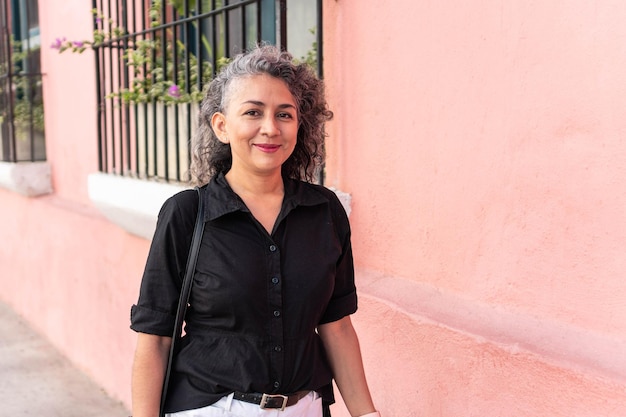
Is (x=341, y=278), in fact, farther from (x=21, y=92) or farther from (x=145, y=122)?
(x=21, y=92)

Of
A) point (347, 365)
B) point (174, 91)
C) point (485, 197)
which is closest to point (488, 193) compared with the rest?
point (485, 197)

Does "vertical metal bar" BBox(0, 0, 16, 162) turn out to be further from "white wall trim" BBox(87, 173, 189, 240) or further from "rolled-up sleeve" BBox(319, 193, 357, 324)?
"rolled-up sleeve" BBox(319, 193, 357, 324)

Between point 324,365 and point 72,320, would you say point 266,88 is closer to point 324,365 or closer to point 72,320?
point 324,365

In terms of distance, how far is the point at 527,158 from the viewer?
224 cm

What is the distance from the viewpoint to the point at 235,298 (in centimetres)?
190

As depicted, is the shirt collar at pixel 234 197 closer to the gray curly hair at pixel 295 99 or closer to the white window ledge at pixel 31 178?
the gray curly hair at pixel 295 99

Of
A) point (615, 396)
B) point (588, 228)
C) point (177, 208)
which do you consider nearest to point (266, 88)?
point (177, 208)

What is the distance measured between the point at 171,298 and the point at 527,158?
101cm

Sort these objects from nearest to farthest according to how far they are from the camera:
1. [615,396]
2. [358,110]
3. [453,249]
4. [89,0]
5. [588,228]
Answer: [615,396]
[588,228]
[453,249]
[358,110]
[89,0]

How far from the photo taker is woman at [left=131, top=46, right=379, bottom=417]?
1922 millimetres

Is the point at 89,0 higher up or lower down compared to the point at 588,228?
higher up

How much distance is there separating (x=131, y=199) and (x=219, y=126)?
2.37 m

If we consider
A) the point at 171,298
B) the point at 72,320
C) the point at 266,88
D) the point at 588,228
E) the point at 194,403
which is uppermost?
the point at 266,88

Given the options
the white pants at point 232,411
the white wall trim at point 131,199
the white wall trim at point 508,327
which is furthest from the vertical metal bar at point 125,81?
the white pants at point 232,411
